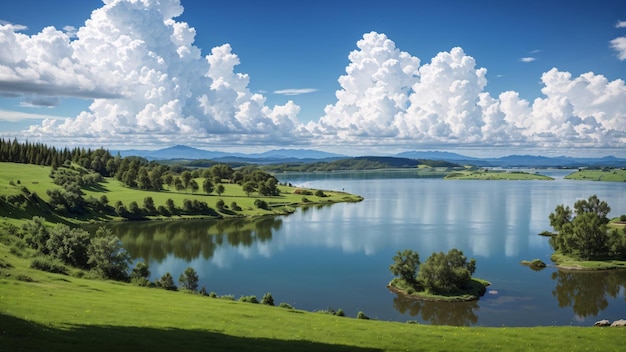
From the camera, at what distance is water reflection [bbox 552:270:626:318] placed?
58312mm

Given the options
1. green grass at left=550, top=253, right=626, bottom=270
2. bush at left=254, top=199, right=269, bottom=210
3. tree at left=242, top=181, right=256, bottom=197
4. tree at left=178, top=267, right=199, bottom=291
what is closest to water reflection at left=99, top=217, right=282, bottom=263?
bush at left=254, top=199, right=269, bottom=210

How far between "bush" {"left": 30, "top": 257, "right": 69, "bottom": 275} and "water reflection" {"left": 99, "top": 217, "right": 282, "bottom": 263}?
3936 cm

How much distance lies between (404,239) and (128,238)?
58.2m

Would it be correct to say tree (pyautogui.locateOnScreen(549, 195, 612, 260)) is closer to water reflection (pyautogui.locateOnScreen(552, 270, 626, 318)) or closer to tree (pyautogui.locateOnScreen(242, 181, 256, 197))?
water reflection (pyautogui.locateOnScreen(552, 270, 626, 318))

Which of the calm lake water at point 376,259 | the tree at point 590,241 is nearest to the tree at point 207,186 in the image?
the calm lake water at point 376,259

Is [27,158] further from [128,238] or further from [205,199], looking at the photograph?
[128,238]

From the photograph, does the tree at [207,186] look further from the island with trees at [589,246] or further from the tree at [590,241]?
the tree at [590,241]

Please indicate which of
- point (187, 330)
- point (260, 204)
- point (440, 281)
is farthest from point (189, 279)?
point (260, 204)

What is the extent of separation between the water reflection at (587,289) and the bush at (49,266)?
5454 centimetres

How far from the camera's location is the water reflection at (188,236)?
89.9 m

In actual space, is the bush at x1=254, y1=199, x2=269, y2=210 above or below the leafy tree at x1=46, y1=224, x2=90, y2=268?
below

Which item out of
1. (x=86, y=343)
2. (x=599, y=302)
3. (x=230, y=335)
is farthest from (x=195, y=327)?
(x=599, y=302)

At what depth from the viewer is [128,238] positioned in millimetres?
102750

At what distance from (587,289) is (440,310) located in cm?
2533
